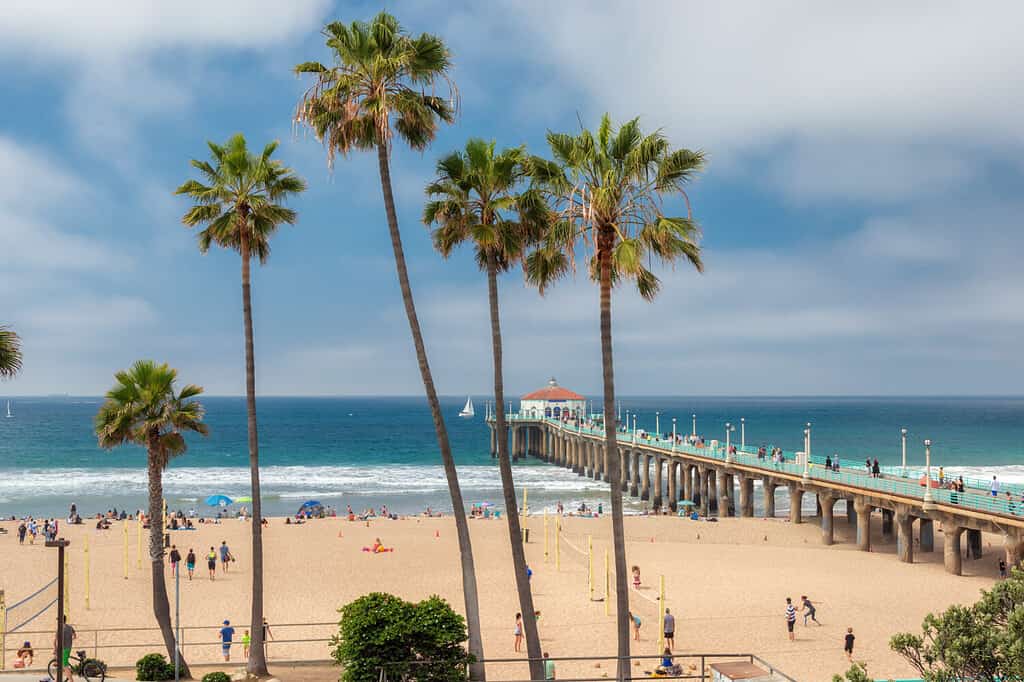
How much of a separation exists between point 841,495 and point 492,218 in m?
27.1

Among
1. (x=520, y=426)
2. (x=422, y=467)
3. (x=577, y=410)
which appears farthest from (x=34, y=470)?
(x=577, y=410)

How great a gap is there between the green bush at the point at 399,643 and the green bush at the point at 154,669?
4.94 meters

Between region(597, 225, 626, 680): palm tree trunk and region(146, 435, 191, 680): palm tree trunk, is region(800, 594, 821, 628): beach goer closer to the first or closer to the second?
region(597, 225, 626, 680): palm tree trunk

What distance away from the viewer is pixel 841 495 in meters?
35.7

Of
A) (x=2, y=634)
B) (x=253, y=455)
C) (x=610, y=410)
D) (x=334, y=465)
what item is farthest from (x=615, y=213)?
(x=334, y=465)

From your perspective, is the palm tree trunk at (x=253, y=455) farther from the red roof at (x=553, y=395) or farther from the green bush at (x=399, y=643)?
the red roof at (x=553, y=395)

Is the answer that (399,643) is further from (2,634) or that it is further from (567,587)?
(567,587)

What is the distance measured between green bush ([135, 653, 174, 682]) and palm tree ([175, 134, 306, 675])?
57.4 inches

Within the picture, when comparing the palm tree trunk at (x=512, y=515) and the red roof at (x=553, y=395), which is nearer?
the palm tree trunk at (x=512, y=515)

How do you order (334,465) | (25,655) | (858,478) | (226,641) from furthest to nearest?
(334,465), (858,478), (226,641), (25,655)

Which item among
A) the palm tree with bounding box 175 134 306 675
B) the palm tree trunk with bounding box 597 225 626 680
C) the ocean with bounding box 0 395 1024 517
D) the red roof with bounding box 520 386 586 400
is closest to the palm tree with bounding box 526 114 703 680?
the palm tree trunk with bounding box 597 225 626 680

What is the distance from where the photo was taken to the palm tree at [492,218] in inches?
554

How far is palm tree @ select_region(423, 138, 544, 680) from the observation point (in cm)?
1408

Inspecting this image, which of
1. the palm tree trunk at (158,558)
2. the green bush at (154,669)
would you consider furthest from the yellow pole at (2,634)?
the green bush at (154,669)
